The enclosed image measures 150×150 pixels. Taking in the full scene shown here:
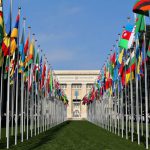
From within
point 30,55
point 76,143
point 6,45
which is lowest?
point 76,143

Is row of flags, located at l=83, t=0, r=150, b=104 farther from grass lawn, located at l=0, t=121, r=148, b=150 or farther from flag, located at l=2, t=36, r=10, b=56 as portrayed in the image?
flag, located at l=2, t=36, r=10, b=56

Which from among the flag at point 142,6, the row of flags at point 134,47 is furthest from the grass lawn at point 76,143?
the flag at point 142,6

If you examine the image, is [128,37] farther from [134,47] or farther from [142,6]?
[142,6]

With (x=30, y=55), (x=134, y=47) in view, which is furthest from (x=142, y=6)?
(x=30, y=55)

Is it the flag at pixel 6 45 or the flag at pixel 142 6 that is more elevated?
the flag at pixel 142 6

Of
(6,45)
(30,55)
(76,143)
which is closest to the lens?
(6,45)

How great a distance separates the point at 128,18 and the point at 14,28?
13.5 meters

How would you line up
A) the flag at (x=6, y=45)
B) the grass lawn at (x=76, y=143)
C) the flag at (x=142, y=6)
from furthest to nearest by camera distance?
1. the flag at (x=6, y=45)
2. the grass lawn at (x=76, y=143)
3. the flag at (x=142, y=6)

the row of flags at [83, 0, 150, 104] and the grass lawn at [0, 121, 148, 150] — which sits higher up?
the row of flags at [83, 0, 150, 104]

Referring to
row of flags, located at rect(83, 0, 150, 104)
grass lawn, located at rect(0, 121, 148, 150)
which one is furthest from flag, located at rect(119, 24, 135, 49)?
grass lawn, located at rect(0, 121, 148, 150)

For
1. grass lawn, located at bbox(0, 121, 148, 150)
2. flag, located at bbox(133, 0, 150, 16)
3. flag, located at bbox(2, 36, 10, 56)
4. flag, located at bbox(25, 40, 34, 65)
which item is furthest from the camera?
flag, located at bbox(25, 40, 34, 65)

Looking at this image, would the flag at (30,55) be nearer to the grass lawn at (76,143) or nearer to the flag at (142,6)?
the grass lawn at (76,143)

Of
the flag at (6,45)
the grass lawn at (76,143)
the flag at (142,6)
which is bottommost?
the grass lawn at (76,143)

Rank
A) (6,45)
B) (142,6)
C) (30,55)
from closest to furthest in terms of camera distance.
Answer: (142,6), (6,45), (30,55)
